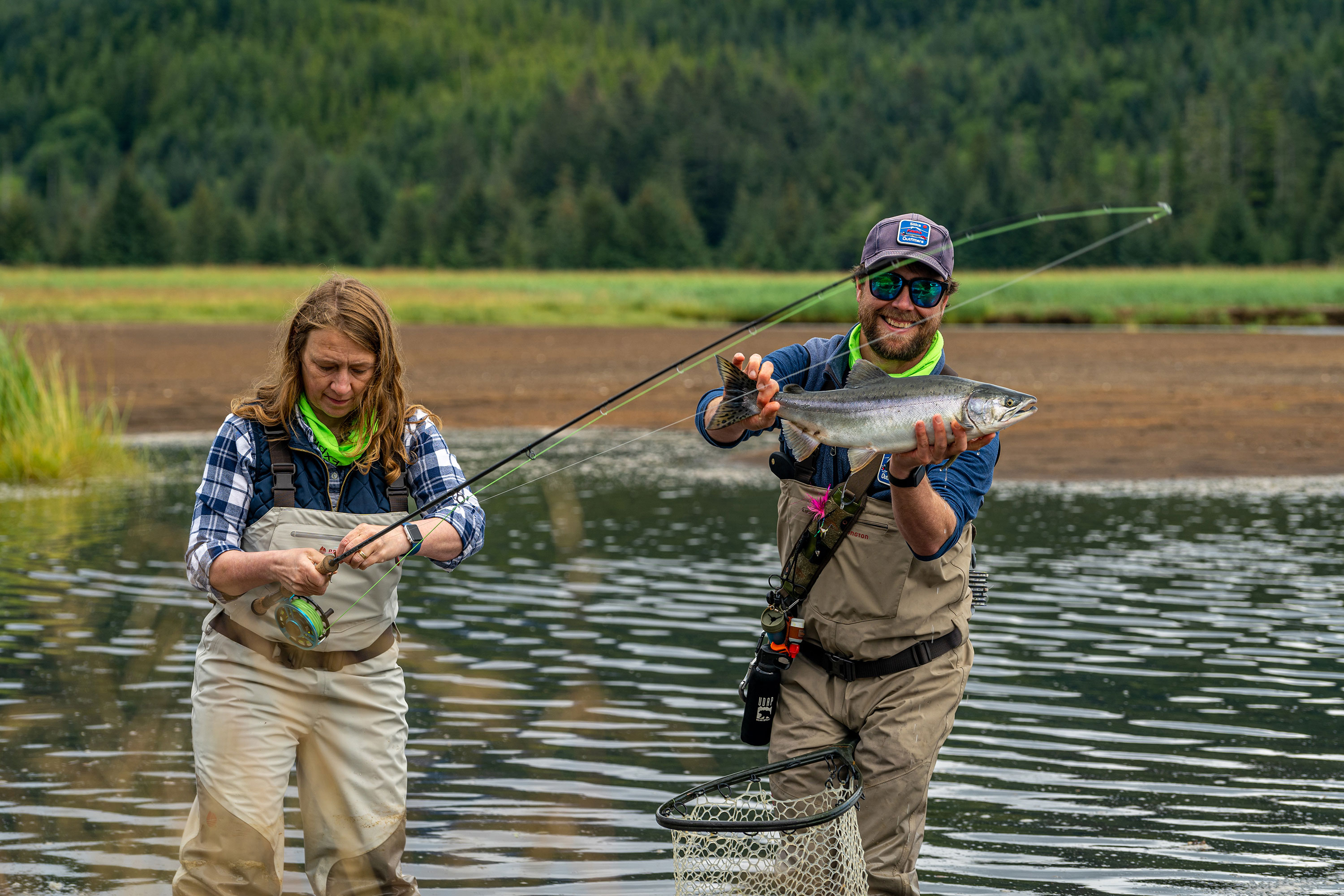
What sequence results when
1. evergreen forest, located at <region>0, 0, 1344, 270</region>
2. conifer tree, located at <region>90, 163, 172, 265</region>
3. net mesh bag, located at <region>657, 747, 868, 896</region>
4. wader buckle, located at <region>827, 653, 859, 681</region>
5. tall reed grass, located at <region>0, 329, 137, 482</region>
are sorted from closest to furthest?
net mesh bag, located at <region>657, 747, 868, 896</region> < wader buckle, located at <region>827, 653, 859, 681</region> < tall reed grass, located at <region>0, 329, 137, 482</region> < evergreen forest, located at <region>0, 0, 1344, 270</region> < conifer tree, located at <region>90, 163, 172, 265</region>

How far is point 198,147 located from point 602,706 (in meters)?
193

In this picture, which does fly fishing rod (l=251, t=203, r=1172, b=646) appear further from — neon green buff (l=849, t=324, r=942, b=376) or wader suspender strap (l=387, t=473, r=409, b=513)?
neon green buff (l=849, t=324, r=942, b=376)

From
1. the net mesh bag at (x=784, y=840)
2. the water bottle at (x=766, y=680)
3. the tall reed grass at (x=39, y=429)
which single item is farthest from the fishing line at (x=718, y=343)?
the tall reed grass at (x=39, y=429)

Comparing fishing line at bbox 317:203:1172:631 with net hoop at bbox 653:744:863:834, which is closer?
net hoop at bbox 653:744:863:834

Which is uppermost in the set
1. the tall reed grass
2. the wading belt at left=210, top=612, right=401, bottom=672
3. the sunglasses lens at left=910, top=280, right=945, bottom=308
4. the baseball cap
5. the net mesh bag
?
the baseball cap

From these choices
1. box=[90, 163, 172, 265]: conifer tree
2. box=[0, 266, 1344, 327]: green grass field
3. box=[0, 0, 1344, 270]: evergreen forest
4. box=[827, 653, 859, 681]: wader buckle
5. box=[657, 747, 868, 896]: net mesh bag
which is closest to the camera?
box=[657, 747, 868, 896]: net mesh bag

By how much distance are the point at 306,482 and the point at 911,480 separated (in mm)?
1415

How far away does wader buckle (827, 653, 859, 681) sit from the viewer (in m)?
4.07

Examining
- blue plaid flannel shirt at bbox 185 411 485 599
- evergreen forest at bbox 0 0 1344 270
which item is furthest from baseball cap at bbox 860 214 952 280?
evergreen forest at bbox 0 0 1344 270

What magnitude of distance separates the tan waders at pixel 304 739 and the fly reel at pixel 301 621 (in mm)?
48

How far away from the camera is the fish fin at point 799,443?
3.90 m

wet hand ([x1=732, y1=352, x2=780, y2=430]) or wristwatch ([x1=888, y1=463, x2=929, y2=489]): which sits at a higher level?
wet hand ([x1=732, y1=352, x2=780, y2=430])

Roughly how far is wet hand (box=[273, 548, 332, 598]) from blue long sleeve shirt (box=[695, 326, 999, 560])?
0.97m

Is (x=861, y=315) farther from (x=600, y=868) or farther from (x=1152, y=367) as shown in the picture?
(x=1152, y=367)
